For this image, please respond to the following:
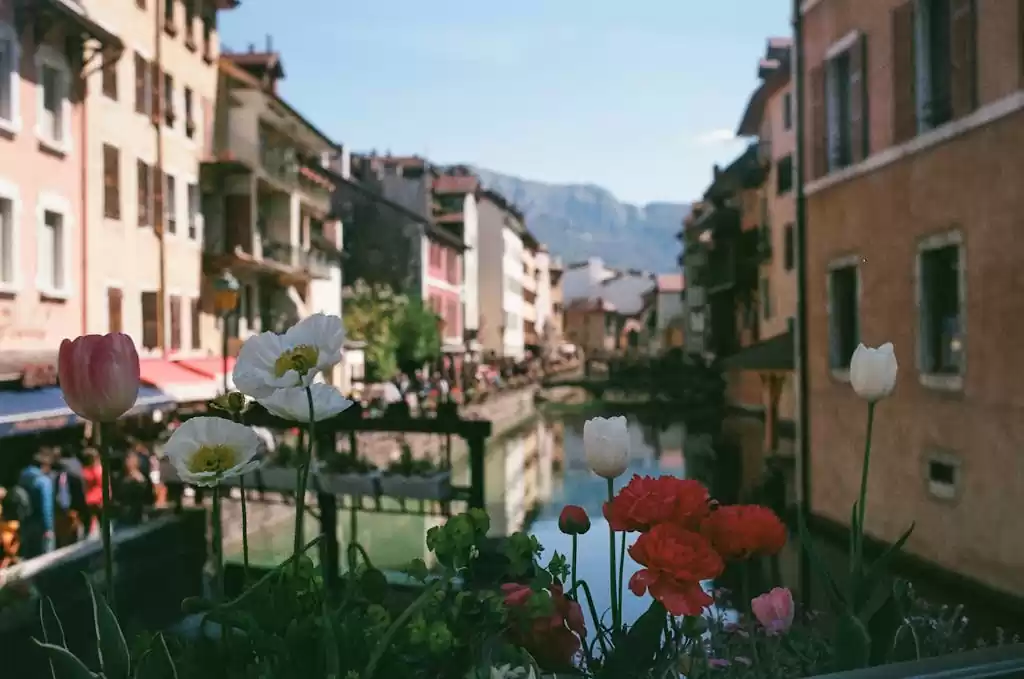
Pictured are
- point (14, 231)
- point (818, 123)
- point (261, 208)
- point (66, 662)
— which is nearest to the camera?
point (66, 662)

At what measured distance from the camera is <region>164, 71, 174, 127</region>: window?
230 cm

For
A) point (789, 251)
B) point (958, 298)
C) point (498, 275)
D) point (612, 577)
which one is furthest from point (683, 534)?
point (498, 275)

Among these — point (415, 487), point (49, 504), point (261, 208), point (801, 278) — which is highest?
point (261, 208)

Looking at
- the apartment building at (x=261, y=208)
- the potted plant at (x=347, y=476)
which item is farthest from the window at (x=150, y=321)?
the potted plant at (x=347, y=476)

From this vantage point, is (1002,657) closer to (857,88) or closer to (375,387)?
(857,88)

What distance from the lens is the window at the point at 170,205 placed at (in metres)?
2.23

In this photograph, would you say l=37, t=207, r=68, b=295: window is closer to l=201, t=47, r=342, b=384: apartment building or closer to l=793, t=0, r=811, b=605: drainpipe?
l=201, t=47, r=342, b=384: apartment building

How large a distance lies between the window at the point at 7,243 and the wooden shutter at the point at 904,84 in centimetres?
185

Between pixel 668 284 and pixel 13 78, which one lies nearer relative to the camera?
pixel 13 78

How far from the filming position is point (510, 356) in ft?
25.0

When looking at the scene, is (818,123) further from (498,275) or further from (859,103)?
(498,275)

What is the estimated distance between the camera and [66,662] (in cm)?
46

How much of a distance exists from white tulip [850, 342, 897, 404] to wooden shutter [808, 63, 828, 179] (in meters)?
1.77

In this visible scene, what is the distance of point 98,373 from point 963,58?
1.93m
